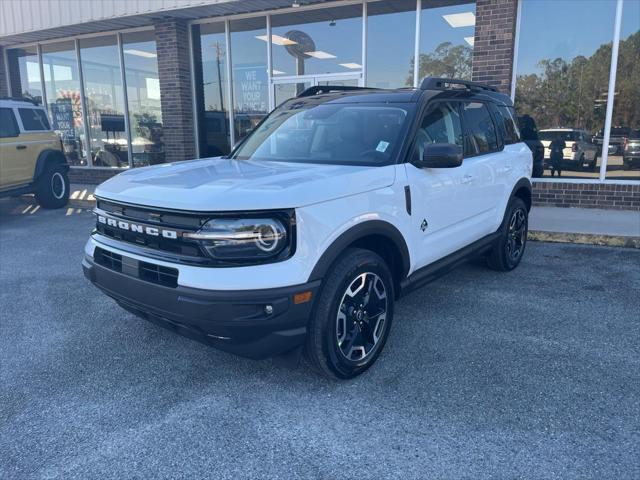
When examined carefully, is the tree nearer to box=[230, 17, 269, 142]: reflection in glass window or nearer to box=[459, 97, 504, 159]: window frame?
box=[230, 17, 269, 142]: reflection in glass window

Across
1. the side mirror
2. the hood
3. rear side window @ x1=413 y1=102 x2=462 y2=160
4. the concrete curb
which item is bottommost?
the concrete curb

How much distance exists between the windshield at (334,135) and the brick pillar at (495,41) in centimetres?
517

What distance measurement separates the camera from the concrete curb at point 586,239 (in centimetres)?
640

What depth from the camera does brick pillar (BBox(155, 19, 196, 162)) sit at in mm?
10617

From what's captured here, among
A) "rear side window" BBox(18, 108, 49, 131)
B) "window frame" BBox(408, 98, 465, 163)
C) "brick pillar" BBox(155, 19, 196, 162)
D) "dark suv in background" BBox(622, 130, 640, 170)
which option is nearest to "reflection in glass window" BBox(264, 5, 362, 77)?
"brick pillar" BBox(155, 19, 196, 162)

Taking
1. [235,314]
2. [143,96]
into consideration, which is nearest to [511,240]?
[235,314]

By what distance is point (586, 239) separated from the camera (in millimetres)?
6598

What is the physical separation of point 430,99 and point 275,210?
189 cm

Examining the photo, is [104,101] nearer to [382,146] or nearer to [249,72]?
[249,72]

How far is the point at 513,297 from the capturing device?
4.62m

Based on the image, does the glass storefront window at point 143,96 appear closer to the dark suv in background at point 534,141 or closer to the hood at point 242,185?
the dark suv in background at point 534,141

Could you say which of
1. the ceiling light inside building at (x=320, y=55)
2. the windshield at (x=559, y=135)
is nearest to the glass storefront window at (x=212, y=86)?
the ceiling light inside building at (x=320, y=55)

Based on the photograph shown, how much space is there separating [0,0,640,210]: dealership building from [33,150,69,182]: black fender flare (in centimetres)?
224

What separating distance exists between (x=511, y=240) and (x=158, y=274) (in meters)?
3.94
